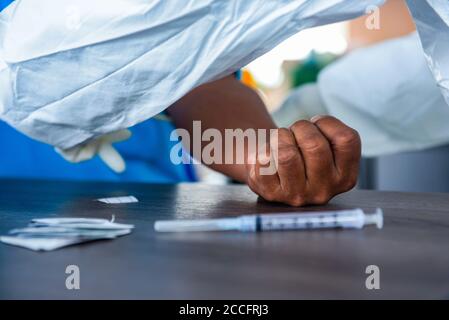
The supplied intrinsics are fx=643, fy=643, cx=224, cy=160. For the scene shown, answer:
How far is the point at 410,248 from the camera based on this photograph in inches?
15.0

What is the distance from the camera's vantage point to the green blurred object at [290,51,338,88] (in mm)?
2859

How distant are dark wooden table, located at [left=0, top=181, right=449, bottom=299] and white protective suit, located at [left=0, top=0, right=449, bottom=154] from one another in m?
0.10

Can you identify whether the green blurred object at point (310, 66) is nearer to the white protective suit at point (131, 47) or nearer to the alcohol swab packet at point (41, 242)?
the white protective suit at point (131, 47)

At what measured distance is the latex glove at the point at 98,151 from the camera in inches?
27.0

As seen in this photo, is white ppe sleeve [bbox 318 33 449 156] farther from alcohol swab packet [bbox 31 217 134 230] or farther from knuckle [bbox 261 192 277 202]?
alcohol swab packet [bbox 31 217 134 230]

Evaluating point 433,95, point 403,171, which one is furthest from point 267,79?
point 433,95

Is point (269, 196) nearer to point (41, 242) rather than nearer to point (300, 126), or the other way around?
point (300, 126)

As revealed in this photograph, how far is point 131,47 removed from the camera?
547 mm

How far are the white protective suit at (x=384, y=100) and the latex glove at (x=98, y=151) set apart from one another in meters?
0.72

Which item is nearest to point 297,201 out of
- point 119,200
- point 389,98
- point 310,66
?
point 119,200

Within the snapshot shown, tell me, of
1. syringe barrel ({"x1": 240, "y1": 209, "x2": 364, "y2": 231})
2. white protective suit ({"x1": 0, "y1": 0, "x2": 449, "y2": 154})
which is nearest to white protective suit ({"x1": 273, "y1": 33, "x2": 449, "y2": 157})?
white protective suit ({"x1": 0, "y1": 0, "x2": 449, "y2": 154})

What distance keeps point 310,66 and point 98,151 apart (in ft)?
7.53

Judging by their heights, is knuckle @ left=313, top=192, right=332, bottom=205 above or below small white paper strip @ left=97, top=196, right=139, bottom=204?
below
